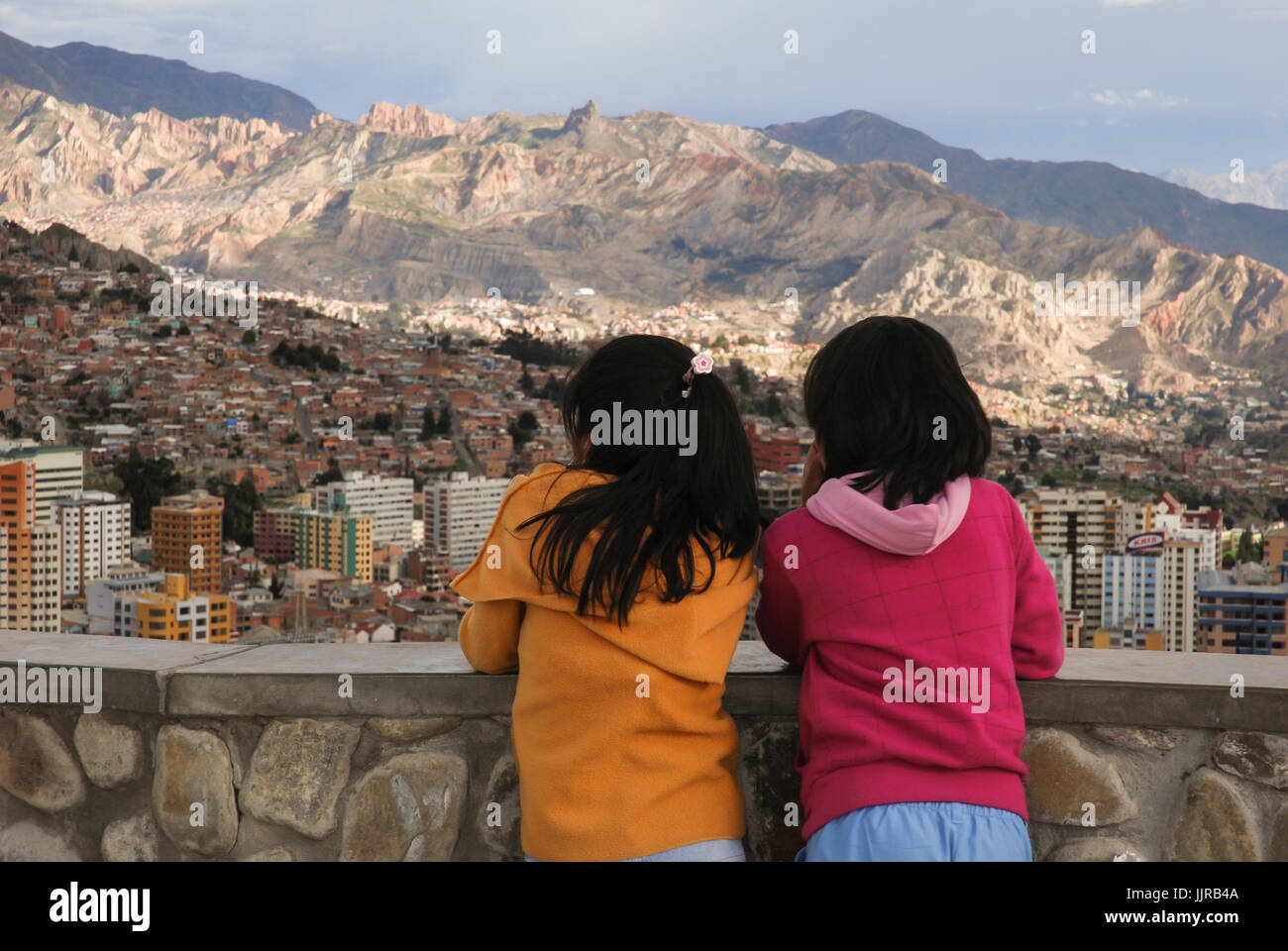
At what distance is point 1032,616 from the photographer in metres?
1.36

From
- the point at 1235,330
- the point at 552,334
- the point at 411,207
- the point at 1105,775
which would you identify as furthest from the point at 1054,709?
the point at 411,207

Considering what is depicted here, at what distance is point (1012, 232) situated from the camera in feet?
319

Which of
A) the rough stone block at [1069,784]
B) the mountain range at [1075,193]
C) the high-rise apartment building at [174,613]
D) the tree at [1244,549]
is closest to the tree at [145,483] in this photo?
the high-rise apartment building at [174,613]

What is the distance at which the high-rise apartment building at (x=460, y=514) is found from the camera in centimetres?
3541

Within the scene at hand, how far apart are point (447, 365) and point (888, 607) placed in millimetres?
53553

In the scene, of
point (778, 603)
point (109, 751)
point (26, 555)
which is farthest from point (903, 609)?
point (26, 555)

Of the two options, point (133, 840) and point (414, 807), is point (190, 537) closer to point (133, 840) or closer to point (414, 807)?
point (133, 840)

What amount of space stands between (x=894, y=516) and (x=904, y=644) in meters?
0.14

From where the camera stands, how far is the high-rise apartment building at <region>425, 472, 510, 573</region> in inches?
1394

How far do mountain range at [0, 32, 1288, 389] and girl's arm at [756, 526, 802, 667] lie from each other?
2597 inches

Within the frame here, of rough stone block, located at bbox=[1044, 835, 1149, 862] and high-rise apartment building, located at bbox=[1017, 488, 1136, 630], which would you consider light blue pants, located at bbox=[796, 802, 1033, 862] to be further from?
high-rise apartment building, located at bbox=[1017, 488, 1136, 630]

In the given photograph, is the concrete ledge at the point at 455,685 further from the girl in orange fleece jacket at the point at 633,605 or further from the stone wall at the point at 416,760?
the girl in orange fleece jacket at the point at 633,605

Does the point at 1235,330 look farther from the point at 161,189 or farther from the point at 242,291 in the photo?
the point at 161,189

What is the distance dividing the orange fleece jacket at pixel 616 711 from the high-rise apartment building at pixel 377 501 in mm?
34528
